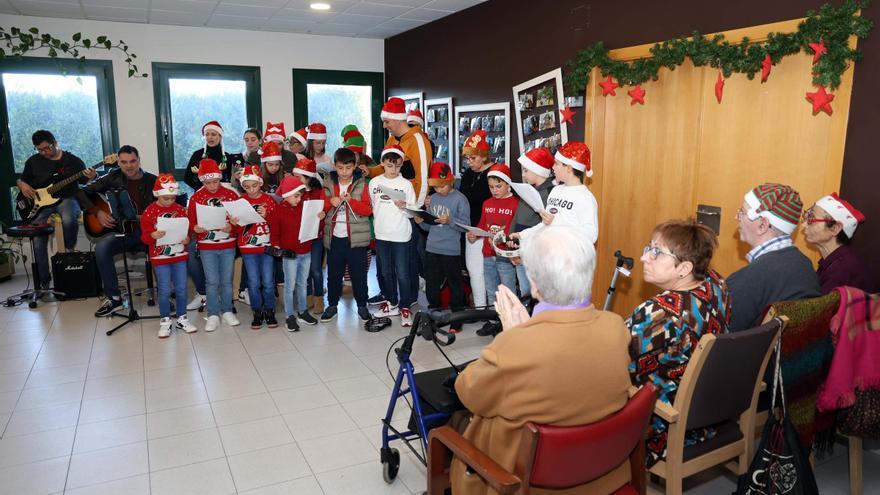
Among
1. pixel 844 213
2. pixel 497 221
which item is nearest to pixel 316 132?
pixel 497 221

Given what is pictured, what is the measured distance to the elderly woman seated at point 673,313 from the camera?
2104 millimetres

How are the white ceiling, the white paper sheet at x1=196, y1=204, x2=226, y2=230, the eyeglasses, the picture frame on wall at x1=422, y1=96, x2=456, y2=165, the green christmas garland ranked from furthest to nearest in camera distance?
the picture frame on wall at x1=422, y1=96, x2=456, y2=165 < the white ceiling < the white paper sheet at x1=196, y1=204, x2=226, y2=230 < the green christmas garland < the eyeglasses

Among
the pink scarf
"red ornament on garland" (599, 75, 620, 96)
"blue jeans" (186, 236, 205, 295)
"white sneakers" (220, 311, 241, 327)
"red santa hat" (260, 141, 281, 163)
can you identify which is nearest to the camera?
the pink scarf

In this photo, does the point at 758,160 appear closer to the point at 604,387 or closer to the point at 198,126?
the point at 604,387

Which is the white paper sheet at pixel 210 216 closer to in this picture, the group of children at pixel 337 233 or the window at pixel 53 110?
the group of children at pixel 337 233

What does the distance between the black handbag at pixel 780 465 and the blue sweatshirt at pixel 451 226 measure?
2912mm

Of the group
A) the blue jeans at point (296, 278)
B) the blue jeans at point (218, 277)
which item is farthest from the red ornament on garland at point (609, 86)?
the blue jeans at point (218, 277)

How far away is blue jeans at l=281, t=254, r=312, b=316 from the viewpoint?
495 centimetres

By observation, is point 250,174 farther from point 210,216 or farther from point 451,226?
point 451,226

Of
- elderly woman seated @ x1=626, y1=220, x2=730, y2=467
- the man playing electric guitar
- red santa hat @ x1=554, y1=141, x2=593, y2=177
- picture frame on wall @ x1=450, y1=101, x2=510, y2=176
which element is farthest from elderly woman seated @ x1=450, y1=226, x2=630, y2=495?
the man playing electric guitar

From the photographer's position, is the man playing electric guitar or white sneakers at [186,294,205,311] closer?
white sneakers at [186,294,205,311]

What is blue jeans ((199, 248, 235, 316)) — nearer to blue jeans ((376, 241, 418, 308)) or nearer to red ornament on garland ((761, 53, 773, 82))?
blue jeans ((376, 241, 418, 308))

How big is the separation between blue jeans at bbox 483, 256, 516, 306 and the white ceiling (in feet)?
9.65

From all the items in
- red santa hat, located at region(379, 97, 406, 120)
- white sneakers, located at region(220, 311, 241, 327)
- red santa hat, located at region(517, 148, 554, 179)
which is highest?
red santa hat, located at region(379, 97, 406, 120)
